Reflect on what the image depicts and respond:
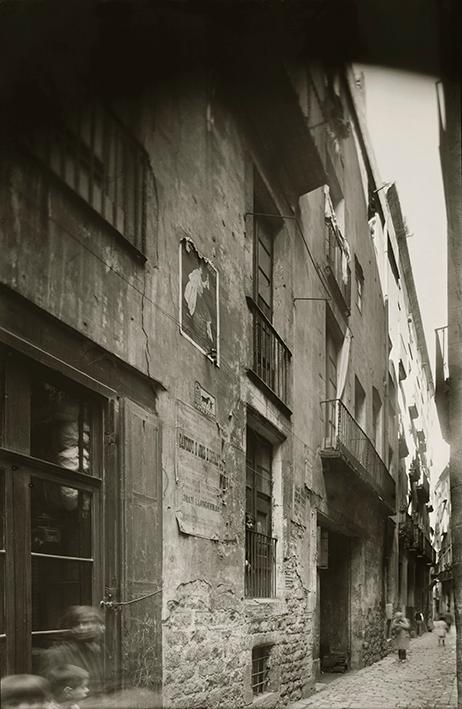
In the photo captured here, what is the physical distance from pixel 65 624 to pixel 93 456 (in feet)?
2.98

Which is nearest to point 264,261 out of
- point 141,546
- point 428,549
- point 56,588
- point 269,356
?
point 269,356

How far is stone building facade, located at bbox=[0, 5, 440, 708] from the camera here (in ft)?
14.0

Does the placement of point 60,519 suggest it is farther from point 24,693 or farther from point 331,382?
point 331,382

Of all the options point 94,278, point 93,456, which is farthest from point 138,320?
point 93,456

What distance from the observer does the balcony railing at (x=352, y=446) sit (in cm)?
1073

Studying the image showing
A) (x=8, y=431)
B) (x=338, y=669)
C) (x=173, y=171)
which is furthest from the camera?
(x=338, y=669)

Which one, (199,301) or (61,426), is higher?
(199,301)

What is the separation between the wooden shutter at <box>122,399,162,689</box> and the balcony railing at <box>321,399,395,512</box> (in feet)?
17.7

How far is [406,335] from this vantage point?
9.57 m

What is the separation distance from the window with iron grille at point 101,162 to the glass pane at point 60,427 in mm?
1067

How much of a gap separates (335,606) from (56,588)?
864cm

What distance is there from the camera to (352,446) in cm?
1157

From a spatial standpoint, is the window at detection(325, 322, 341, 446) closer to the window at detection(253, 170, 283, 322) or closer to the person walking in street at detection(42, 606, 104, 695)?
the window at detection(253, 170, 283, 322)

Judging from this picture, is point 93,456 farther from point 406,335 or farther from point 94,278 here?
point 406,335
